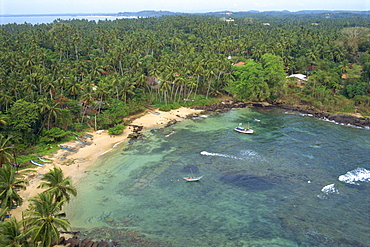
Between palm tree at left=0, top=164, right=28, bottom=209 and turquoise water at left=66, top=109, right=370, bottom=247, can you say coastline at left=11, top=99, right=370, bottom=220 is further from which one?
palm tree at left=0, top=164, right=28, bottom=209

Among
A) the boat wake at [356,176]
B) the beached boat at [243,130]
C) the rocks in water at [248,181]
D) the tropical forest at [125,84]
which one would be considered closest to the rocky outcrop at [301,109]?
the tropical forest at [125,84]

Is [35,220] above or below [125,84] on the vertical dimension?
below

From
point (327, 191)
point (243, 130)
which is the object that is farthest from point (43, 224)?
point (243, 130)

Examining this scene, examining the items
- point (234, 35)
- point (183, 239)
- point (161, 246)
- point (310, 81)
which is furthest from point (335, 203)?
point (234, 35)

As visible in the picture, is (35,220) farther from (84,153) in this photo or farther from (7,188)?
(84,153)

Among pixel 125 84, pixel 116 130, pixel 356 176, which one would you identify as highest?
pixel 125 84
